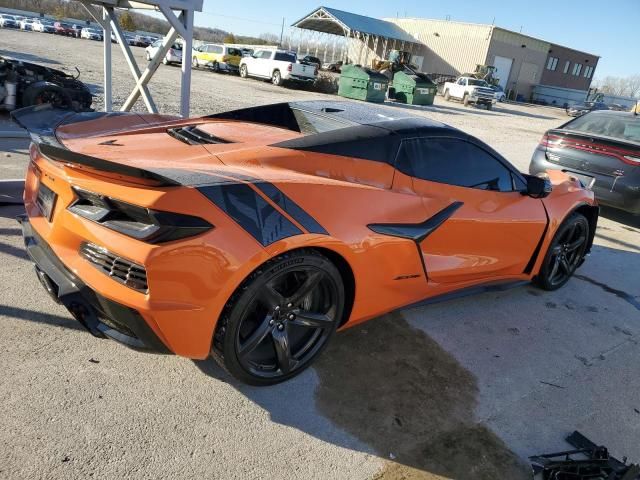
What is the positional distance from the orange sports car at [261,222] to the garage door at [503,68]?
5228 centimetres

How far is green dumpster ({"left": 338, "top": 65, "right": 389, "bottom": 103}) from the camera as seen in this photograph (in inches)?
941

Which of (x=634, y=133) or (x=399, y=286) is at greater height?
(x=634, y=133)

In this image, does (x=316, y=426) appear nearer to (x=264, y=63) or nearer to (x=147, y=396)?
(x=147, y=396)

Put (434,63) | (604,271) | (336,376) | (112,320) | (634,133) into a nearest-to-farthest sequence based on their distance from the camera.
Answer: (112,320) < (336,376) < (604,271) < (634,133) < (434,63)

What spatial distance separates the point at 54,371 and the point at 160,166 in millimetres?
1197

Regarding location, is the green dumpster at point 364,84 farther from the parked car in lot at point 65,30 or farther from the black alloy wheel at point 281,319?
the parked car in lot at point 65,30

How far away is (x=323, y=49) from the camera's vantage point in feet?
174

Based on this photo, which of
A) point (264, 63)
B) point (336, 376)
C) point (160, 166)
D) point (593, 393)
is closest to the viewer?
point (160, 166)

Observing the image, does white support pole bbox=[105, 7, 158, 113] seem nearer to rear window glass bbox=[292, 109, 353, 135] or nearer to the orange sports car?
the orange sports car

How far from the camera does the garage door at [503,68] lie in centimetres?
5053

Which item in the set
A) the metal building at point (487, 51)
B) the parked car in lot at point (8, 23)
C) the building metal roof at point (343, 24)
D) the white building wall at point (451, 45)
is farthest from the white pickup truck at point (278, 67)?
the parked car in lot at point (8, 23)

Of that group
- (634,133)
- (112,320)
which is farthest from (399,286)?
(634,133)

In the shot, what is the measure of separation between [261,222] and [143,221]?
20.2 inches

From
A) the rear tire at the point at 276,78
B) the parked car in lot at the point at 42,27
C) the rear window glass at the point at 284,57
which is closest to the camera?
the rear tire at the point at 276,78
